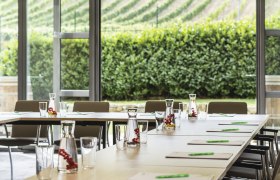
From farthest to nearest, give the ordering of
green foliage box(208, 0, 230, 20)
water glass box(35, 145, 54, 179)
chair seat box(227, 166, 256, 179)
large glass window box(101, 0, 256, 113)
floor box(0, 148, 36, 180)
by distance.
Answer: large glass window box(101, 0, 256, 113)
green foliage box(208, 0, 230, 20)
floor box(0, 148, 36, 180)
chair seat box(227, 166, 256, 179)
water glass box(35, 145, 54, 179)

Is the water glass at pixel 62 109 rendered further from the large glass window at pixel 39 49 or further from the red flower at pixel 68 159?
the red flower at pixel 68 159

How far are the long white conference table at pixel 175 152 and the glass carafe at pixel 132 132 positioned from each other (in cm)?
6

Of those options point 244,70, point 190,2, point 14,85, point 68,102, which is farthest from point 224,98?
point 14,85

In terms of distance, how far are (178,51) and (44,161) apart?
903cm

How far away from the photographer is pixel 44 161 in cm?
291

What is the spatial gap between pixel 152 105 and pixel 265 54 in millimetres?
2188

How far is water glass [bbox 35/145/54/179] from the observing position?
9.55 ft

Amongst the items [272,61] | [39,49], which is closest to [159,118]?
[272,61]

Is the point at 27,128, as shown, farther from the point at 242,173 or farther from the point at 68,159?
the point at 68,159

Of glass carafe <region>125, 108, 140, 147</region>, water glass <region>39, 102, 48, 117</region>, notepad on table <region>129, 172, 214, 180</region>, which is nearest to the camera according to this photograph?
notepad on table <region>129, 172, 214, 180</region>

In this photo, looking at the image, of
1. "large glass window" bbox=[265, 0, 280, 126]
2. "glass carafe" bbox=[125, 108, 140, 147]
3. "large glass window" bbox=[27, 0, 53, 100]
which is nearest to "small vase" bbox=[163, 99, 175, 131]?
"glass carafe" bbox=[125, 108, 140, 147]

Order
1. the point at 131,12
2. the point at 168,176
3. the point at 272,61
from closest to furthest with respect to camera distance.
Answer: the point at 168,176, the point at 272,61, the point at 131,12

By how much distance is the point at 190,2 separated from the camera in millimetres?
11000

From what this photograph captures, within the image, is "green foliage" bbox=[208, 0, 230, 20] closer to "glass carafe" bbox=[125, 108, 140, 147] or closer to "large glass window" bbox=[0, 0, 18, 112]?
"large glass window" bbox=[0, 0, 18, 112]
